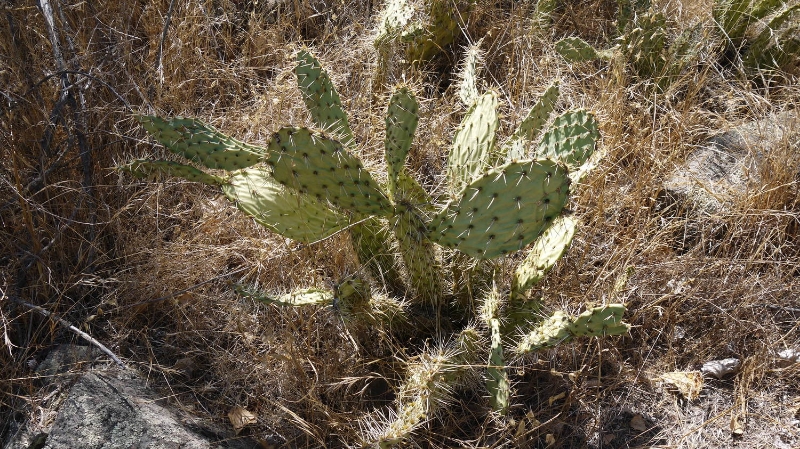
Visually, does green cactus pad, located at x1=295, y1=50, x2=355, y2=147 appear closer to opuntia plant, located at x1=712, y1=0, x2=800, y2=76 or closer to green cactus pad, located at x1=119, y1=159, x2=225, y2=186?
green cactus pad, located at x1=119, y1=159, x2=225, y2=186

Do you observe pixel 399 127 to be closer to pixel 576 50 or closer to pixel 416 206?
pixel 416 206

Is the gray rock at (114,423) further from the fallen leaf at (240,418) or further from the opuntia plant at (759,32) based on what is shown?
the opuntia plant at (759,32)

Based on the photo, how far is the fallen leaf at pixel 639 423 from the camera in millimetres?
2232

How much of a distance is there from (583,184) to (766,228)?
646mm

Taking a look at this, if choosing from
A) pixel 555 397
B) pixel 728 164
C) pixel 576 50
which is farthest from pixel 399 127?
pixel 728 164

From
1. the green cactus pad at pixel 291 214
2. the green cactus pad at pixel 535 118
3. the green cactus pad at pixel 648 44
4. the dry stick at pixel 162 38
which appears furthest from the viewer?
the green cactus pad at pixel 648 44

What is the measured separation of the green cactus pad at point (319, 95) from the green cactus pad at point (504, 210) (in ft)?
1.76

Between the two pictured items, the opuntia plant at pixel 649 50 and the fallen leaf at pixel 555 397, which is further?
the opuntia plant at pixel 649 50

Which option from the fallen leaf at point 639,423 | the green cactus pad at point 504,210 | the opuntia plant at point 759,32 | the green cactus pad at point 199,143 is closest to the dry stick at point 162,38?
the green cactus pad at point 199,143

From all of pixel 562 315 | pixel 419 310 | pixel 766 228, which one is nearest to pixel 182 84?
pixel 419 310

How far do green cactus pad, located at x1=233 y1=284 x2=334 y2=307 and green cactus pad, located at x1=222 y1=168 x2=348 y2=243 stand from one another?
165mm

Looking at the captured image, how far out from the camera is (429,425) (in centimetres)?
211

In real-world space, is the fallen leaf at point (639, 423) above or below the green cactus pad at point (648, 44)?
below

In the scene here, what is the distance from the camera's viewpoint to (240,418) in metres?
2.19
